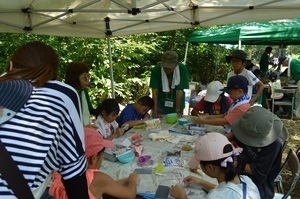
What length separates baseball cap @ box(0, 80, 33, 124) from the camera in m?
0.91

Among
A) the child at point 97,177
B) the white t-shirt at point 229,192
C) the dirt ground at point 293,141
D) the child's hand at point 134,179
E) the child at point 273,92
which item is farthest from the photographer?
the child at point 273,92

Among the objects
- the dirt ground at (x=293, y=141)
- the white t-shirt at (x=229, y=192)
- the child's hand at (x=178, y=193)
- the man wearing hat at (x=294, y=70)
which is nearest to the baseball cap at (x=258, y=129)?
the white t-shirt at (x=229, y=192)

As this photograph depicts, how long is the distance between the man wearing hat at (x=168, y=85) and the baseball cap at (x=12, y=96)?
7.98 ft

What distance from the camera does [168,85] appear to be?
338cm

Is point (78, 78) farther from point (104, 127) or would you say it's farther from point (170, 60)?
point (170, 60)

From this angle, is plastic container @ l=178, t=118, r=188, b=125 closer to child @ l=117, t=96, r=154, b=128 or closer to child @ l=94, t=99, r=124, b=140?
child @ l=117, t=96, r=154, b=128

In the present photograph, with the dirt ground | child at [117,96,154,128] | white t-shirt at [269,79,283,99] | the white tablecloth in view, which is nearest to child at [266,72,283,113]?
white t-shirt at [269,79,283,99]

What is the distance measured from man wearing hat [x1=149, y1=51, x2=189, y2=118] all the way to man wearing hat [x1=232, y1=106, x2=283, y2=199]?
1.70 m

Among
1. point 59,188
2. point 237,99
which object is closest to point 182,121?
point 237,99

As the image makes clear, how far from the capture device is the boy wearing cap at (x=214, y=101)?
2.93 m

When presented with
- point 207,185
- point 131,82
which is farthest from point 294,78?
point 207,185

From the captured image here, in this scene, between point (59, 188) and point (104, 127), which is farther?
point (104, 127)

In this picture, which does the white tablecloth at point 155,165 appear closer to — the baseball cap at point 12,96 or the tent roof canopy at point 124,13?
the baseball cap at point 12,96

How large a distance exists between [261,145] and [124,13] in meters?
2.56
